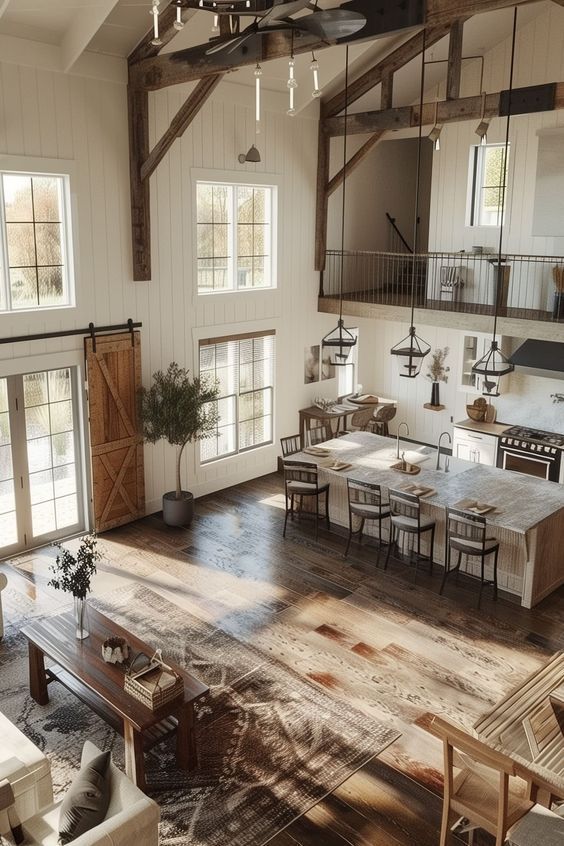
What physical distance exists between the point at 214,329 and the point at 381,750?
645 cm

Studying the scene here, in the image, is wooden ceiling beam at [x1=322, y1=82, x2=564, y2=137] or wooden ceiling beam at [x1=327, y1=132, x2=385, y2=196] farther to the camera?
wooden ceiling beam at [x1=327, y1=132, x2=385, y2=196]

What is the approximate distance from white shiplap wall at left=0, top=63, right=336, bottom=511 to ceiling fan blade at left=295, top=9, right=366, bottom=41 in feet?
15.5

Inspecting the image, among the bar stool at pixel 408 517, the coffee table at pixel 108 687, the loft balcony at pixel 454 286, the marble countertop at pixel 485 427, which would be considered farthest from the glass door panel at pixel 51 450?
the marble countertop at pixel 485 427

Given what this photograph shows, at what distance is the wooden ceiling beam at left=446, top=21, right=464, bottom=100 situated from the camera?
29.5 feet

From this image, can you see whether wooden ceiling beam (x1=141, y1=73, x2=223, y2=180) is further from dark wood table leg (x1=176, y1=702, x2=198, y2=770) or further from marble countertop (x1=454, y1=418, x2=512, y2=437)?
dark wood table leg (x1=176, y1=702, x2=198, y2=770)

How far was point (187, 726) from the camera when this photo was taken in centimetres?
545

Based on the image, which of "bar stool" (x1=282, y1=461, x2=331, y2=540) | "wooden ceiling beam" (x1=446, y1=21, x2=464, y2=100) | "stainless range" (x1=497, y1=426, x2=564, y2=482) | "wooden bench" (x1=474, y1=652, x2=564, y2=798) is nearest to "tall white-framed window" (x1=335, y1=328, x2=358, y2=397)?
"stainless range" (x1=497, y1=426, x2=564, y2=482)

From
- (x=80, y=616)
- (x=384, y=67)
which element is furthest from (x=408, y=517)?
(x=384, y=67)

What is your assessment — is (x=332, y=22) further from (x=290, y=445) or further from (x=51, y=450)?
(x=290, y=445)

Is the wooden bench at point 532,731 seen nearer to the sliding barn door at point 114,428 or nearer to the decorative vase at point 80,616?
the decorative vase at point 80,616

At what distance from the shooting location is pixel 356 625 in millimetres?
7578

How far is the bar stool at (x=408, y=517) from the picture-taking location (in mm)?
8484

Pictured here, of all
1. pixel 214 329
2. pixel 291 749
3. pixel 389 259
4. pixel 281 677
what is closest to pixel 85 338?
pixel 214 329

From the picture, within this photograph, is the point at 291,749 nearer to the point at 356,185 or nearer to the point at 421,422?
the point at 421,422
